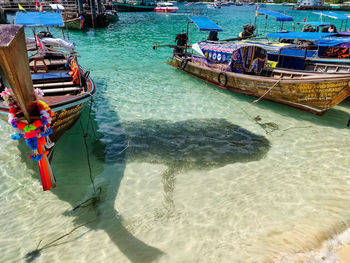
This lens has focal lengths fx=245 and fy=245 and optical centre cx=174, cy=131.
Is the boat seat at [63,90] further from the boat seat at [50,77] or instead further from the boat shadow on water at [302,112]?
the boat shadow on water at [302,112]

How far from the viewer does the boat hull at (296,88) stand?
8602mm

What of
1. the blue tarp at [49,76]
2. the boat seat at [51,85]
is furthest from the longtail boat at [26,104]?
the blue tarp at [49,76]

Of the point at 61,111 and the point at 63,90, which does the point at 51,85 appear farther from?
the point at 61,111

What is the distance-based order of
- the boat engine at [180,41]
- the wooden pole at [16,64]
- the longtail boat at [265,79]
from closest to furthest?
the wooden pole at [16,64], the longtail boat at [265,79], the boat engine at [180,41]

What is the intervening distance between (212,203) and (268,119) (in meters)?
5.24

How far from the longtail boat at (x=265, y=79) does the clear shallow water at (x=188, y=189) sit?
2.10ft

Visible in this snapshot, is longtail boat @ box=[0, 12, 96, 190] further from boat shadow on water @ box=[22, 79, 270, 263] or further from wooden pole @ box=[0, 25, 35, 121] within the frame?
boat shadow on water @ box=[22, 79, 270, 263]

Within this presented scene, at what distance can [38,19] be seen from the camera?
30.8 feet

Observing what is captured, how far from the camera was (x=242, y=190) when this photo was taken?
224 inches

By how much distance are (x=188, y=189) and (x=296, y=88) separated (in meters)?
6.45

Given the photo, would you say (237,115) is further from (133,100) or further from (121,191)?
(121,191)

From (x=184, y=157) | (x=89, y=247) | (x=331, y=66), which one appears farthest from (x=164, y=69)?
(x=89, y=247)

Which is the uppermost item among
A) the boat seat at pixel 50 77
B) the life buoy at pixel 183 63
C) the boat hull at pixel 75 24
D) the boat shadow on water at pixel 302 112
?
the boat hull at pixel 75 24

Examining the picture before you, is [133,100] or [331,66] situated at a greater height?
[331,66]
